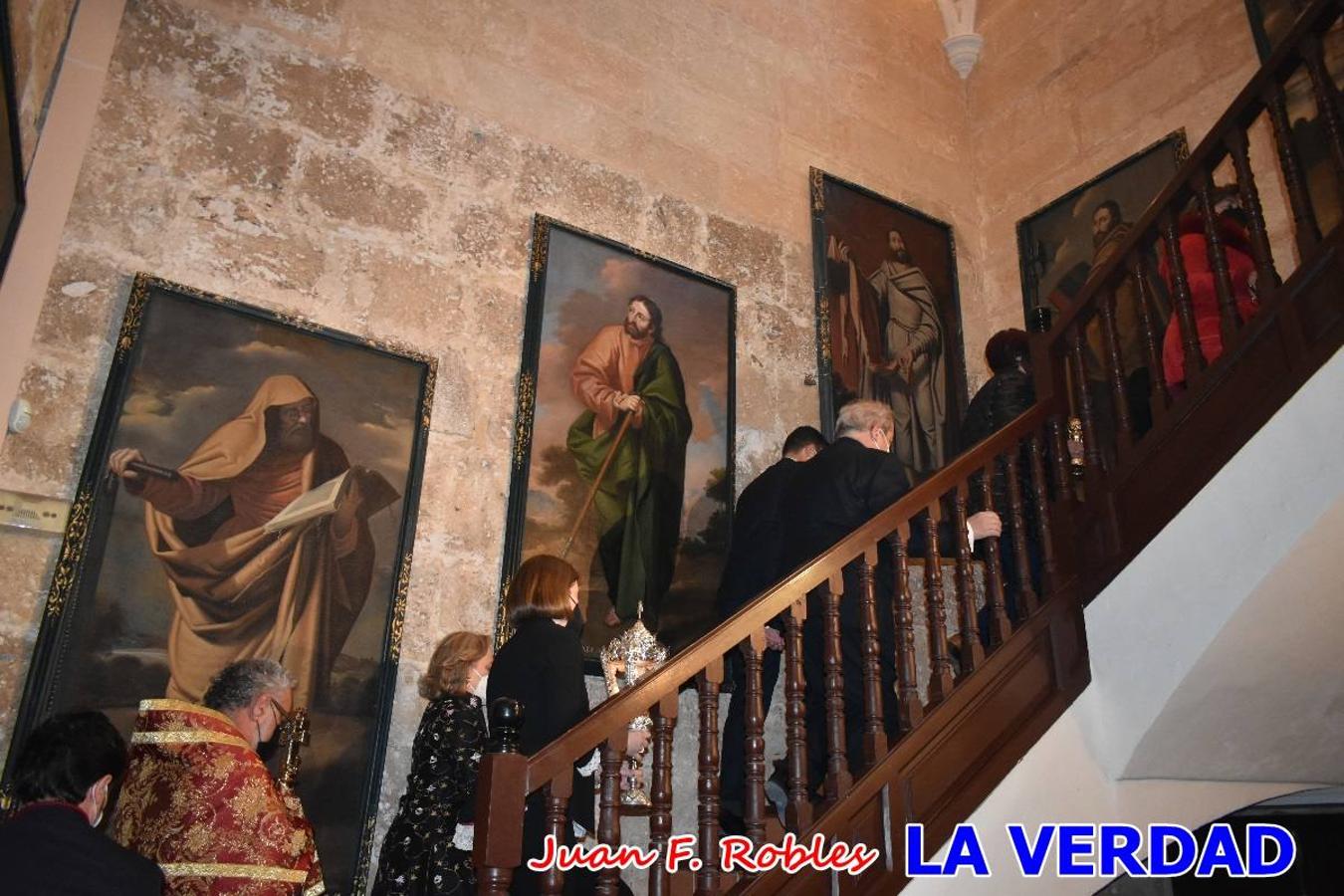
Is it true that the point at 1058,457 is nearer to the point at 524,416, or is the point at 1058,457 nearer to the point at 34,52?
the point at 524,416

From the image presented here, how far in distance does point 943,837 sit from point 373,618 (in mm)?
2583

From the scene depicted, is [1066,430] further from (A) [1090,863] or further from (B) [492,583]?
(B) [492,583]

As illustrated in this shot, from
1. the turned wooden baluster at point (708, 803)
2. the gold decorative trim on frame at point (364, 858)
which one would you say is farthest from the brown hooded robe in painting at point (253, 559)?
the turned wooden baluster at point (708, 803)

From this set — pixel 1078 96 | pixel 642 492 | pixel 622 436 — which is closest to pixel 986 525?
pixel 642 492

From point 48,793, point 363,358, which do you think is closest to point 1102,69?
point 363,358

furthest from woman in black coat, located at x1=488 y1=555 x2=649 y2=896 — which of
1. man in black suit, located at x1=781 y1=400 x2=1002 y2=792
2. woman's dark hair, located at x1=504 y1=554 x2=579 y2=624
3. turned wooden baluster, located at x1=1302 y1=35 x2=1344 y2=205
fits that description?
turned wooden baluster, located at x1=1302 y1=35 x2=1344 y2=205

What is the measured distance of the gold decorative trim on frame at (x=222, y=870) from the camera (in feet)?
9.42

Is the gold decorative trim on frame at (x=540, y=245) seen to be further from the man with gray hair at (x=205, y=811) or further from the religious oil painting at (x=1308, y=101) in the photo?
the religious oil painting at (x=1308, y=101)

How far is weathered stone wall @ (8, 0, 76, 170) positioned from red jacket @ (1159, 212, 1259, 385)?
4222 millimetres

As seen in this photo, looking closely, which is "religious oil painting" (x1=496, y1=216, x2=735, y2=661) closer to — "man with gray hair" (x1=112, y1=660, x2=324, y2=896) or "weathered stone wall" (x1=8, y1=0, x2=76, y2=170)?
"man with gray hair" (x1=112, y1=660, x2=324, y2=896)

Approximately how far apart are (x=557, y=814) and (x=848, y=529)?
170cm

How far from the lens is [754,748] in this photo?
2996 millimetres

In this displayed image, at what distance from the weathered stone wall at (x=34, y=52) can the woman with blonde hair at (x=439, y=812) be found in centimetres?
251

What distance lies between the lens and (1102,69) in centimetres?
751
